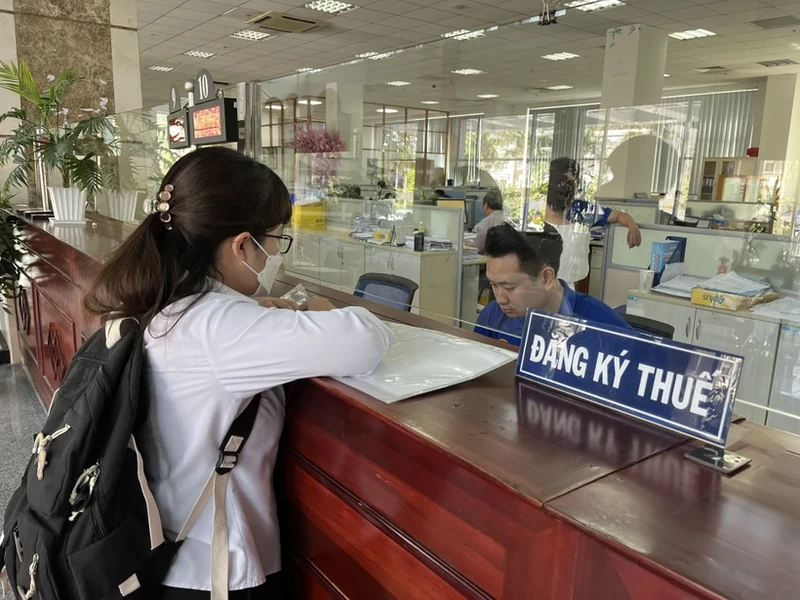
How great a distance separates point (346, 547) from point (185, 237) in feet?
2.04

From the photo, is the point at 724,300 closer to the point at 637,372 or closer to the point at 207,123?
the point at 637,372

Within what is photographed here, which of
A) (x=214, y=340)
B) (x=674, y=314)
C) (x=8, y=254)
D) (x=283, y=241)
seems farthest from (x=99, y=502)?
(x=8, y=254)

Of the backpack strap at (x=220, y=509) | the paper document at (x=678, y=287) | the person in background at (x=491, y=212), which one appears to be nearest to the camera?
the backpack strap at (x=220, y=509)

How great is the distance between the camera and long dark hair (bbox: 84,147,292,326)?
1029 millimetres

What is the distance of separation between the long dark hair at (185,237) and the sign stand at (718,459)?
2.57ft

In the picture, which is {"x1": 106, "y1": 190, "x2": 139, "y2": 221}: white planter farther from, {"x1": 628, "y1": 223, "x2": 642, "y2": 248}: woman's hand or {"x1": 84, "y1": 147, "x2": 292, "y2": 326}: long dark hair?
{"x1": 84, "y1": 147, "x2": 292, "y2": 326}: long dark hair

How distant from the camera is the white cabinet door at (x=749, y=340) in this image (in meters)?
2.52

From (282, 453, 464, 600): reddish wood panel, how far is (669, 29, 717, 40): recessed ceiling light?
25.5 feet

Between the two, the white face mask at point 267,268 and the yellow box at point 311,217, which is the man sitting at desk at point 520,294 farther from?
the yellow box at point 311,217

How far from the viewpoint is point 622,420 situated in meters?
0.85

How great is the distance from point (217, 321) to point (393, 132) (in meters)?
3.72

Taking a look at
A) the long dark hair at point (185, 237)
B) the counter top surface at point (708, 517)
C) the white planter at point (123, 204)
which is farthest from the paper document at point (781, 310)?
the white planter at point (123, 204)

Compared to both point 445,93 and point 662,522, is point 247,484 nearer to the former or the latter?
point 662,522

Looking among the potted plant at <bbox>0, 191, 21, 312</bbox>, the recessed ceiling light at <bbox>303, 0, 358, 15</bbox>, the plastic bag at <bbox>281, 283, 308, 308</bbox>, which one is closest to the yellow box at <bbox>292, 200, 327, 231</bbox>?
the potted plant at <bbox>0, 191, 21, 312</bbox>
